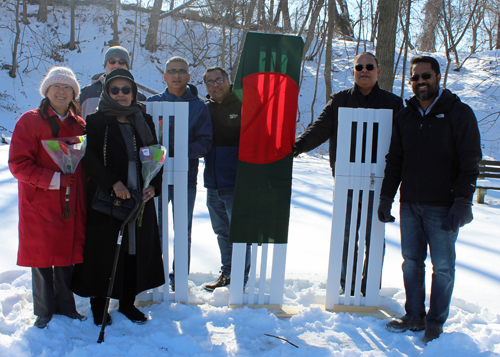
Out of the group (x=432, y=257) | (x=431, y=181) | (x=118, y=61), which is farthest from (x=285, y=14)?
(x=432, y=257)

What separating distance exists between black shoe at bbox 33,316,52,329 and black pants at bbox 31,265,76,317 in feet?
0.07

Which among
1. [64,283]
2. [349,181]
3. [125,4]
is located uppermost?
[125,4]

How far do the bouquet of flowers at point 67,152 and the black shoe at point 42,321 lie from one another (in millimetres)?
769

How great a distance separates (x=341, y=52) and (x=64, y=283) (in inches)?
966

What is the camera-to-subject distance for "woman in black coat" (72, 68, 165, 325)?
2805 mm

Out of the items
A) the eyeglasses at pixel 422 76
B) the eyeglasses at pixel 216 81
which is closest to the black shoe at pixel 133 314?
the eyeglasses at pixel 216 81

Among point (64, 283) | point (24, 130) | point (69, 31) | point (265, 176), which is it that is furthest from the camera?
point (69, 31)

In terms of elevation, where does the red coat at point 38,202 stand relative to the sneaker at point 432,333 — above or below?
above

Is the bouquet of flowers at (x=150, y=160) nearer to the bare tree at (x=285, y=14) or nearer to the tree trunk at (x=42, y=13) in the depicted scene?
the bare tree at (x=285, y=14)

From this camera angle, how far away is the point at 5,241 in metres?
4.10

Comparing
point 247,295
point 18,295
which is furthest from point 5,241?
point 247,295

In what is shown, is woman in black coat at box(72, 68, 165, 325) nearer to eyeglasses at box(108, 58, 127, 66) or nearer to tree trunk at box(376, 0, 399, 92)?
eyeglasses at box(108, 58, 127, 66)

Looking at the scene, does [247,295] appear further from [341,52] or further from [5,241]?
[341,52]

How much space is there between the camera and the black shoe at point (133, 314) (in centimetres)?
289
